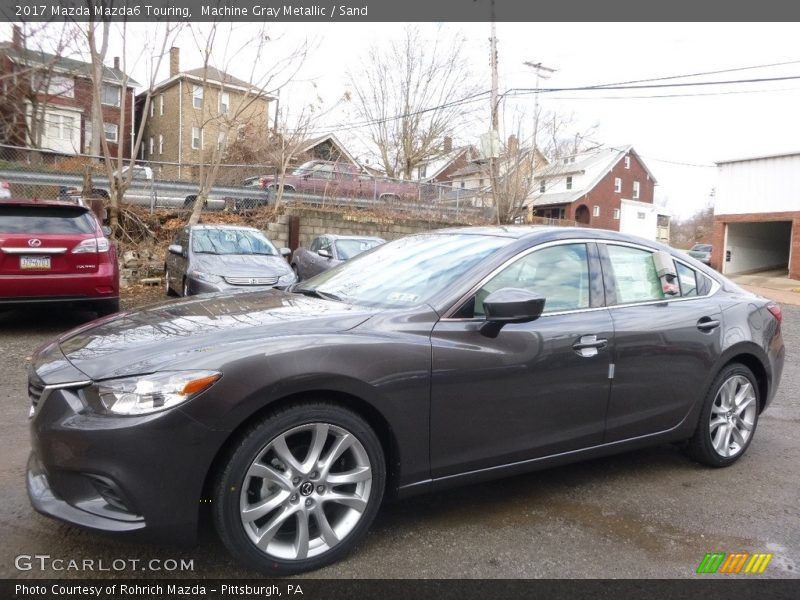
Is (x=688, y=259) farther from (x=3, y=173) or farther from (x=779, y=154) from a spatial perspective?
(x=779, y=154)

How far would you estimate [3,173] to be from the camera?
526 inches

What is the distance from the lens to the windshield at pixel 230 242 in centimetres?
994

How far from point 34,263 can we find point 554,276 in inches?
235

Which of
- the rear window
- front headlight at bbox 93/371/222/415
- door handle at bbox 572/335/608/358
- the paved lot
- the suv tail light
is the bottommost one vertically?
the paved lot

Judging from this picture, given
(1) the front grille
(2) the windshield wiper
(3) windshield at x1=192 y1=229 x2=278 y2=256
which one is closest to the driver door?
(2) the windshield wiper

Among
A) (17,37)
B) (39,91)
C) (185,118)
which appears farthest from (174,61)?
(17,37)

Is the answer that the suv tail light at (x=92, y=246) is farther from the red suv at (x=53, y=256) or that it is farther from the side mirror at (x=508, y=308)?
the side mirror at (x=508, y=308)

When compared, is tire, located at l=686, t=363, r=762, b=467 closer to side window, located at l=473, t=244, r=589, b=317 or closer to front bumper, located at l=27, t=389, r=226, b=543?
side window, located at l=473, t=244, r=589, b=317

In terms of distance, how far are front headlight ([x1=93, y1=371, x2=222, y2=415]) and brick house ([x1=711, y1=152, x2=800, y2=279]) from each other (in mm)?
25121

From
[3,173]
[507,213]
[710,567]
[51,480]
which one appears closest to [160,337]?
[51,480]

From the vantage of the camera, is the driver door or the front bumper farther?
the driver door

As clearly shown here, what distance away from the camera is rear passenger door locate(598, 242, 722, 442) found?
351 centimetres

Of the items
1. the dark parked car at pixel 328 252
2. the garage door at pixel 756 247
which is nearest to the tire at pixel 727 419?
the dark parked car at pixel 328 252

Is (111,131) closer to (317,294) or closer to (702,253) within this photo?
(702,253)
